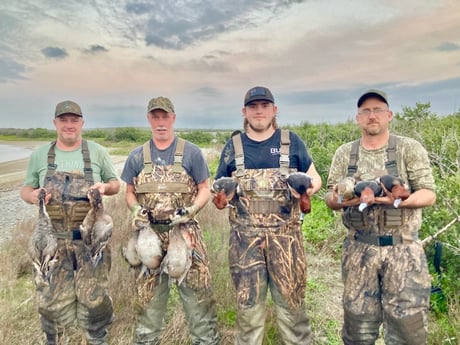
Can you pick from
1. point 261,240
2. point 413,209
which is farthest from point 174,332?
point 413,209

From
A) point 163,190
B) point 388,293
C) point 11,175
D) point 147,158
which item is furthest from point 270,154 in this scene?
point 11,175

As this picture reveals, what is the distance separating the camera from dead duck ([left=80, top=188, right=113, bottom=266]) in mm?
4023

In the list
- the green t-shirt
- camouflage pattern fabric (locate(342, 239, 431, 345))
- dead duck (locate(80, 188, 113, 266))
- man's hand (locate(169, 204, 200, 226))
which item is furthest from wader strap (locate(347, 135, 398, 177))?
the green t-shirt

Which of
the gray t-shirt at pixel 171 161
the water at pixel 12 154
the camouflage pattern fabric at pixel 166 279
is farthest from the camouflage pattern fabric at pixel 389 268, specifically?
the water at pixel 12 154

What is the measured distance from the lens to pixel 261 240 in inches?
151

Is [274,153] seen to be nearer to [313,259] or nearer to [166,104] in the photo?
[166,104]

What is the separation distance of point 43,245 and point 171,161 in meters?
1.63

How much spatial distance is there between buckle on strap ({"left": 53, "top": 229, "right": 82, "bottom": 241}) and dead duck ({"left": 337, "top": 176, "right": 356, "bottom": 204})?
286 centimetres

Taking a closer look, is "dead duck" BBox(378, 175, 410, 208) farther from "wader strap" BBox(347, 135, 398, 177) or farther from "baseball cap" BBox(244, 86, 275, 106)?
"baseball cap" BBox(244, 86, 275, 106)

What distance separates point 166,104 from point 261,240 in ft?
5.99

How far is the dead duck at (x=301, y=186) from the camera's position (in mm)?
3578

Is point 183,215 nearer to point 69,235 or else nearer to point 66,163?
point 69,235

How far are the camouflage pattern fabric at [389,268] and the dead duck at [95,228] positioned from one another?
258cm

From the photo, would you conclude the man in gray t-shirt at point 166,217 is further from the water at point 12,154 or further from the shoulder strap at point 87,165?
the water at point 12,154
